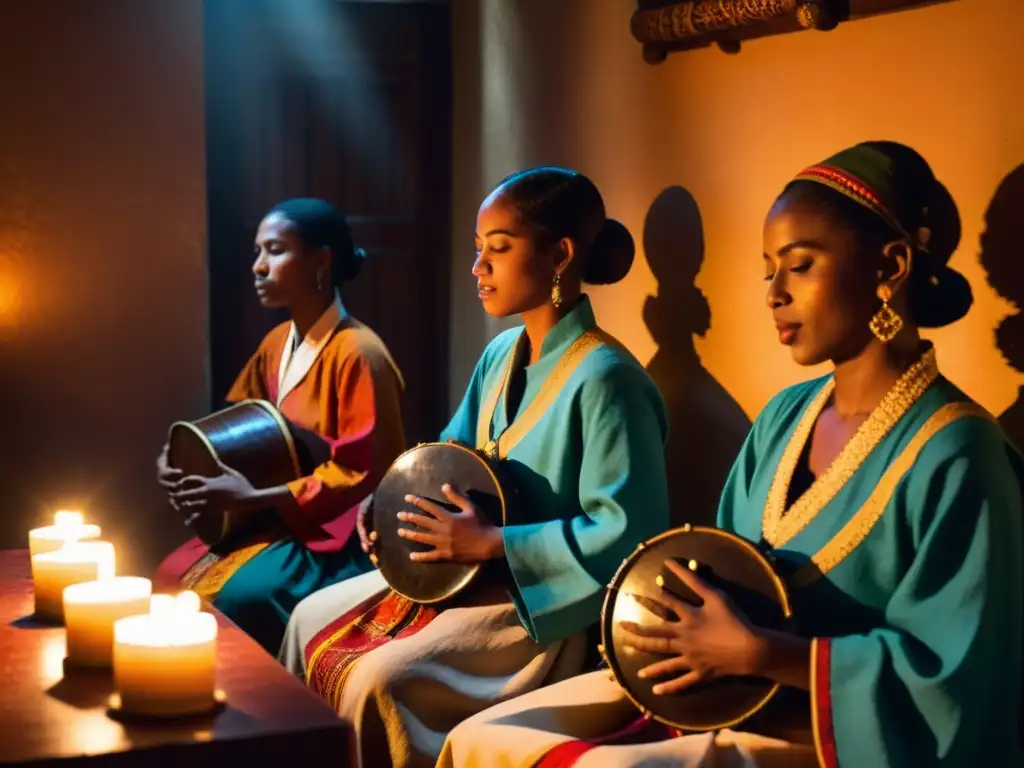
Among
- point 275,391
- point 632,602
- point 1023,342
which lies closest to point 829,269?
point 1023,342

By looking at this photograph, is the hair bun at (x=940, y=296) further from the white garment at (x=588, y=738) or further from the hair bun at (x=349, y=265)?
the hair bun at (x=349, y=265)

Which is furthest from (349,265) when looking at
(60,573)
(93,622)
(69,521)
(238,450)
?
(93,622)

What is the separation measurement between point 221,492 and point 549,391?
101 cm

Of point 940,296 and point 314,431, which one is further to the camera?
point 314,431

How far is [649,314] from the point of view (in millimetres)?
3283

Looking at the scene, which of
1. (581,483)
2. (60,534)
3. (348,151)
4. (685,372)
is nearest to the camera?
(60,534)

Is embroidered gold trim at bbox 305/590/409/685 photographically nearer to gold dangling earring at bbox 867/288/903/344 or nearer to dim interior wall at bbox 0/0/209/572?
gold dangling earring at bbox 867/288/903/344

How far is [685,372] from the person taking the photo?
10.3ft

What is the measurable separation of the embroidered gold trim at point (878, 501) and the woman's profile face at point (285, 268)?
2045mm

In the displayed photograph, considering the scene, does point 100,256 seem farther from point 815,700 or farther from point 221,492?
point 815,700

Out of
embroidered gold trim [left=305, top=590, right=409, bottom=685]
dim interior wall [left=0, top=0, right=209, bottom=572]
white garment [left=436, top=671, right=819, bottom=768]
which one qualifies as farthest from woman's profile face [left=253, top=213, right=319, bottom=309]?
white garment [left=436, top=671, right=819, bottom=768]

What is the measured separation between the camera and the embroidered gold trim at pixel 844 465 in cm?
199

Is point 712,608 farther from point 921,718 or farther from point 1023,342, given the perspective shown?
point 1023,342

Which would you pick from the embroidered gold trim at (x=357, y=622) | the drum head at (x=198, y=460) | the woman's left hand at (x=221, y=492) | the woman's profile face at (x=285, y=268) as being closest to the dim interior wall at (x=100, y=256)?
the woman's profile face at (x=285, y=268)
